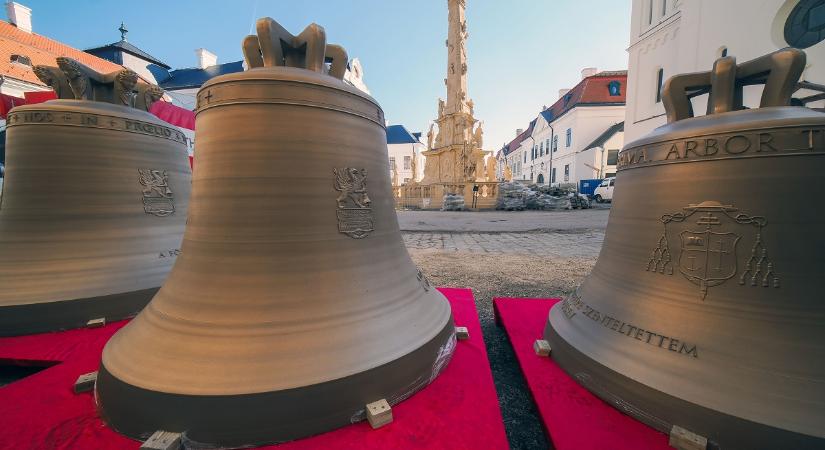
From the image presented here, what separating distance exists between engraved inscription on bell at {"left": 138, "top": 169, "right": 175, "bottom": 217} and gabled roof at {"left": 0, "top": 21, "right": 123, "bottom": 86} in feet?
53.7

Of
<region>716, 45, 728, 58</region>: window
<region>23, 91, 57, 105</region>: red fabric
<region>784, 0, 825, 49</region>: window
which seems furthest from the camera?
<region>716, 45, 728, 58</region>: window

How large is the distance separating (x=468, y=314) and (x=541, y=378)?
807 millimetres

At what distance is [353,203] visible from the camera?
1.43m

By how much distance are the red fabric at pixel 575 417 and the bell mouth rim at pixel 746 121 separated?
1.15 metres

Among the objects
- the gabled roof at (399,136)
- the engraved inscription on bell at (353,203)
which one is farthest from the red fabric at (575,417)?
the gabled roof at (399,136)

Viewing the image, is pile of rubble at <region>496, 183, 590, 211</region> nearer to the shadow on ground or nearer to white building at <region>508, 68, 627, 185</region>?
white building at <region>508, 68, 627, 185</region>

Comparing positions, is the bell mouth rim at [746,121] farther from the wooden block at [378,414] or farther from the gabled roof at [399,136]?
the gabled roof at [399,136]

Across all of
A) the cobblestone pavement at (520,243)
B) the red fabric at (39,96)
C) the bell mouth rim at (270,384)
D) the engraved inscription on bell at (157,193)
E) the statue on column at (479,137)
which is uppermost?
the statue on column at (479,137)

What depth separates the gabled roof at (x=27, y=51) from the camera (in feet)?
44.8

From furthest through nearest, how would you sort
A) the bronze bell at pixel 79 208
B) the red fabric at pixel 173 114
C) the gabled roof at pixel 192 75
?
the gabled roof at pixel 192 75 → the red fabric at pixel 173 114 → the bronze bell at pixel 79 208

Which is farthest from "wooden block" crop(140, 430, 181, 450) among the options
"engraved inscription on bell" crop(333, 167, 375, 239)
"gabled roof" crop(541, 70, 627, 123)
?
"gabled roof" crop(541, 70, 627, 123)

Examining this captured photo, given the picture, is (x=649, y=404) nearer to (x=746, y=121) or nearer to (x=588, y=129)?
(x=746, y=121)

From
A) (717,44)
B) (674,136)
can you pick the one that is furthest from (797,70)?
(717,44)

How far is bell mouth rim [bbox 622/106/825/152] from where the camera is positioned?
1.11 meters
